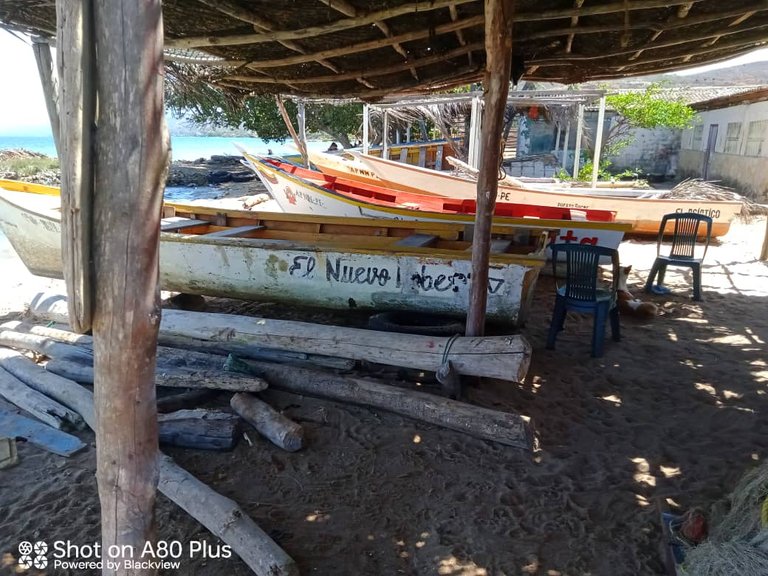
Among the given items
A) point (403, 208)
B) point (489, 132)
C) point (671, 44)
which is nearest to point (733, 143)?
point (403, 208)

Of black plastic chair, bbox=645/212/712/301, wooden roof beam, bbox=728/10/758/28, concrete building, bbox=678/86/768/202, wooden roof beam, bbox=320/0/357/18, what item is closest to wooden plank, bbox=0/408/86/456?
wooden roof beam, bbox=320/0/357/18

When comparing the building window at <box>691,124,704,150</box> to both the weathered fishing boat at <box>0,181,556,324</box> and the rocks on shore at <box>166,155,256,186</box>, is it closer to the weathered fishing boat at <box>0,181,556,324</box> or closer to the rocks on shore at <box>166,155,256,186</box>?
the weathered fishing boat at <box>0,181,556,324</box>

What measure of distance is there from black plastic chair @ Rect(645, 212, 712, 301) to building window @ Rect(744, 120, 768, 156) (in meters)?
8.52

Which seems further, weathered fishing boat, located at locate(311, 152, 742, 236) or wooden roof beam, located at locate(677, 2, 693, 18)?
weathered fishing boat, located at locate(311, 152, 742, 236)

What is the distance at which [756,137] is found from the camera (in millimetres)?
13234

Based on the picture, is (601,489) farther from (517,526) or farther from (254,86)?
(254,86)

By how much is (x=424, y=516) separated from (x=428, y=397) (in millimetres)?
931

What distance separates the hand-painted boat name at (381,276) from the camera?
454cm

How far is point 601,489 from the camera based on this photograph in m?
2.99

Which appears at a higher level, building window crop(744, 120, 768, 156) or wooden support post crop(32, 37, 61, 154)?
wooden support post crop(32, 37, 61, 154)

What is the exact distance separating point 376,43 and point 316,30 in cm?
64

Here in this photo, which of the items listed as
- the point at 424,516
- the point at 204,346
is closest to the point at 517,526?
the point at 424,516

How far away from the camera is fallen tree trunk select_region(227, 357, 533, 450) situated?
3354 millimetres

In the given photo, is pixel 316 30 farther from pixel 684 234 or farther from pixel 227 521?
pixel 684 234
